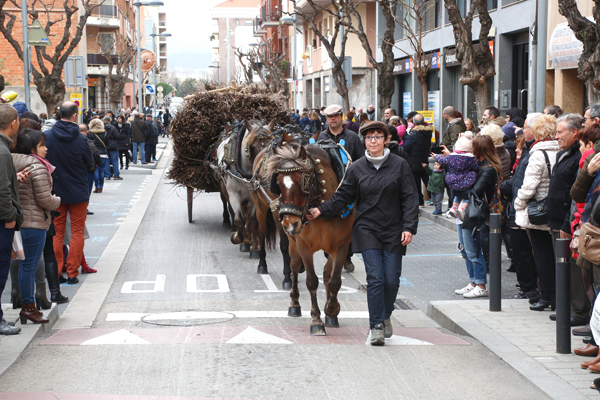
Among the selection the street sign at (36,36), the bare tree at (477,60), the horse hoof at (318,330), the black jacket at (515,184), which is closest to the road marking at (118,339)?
the horse hoof at (318,330)

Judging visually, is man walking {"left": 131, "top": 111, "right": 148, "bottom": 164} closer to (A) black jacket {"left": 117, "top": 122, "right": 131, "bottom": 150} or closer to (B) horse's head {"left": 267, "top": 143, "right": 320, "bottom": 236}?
(A) black jacket {"left": 117, "top": 122, "right": 131, "bottom": 150}

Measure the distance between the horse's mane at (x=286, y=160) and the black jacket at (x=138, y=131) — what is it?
2396 cm

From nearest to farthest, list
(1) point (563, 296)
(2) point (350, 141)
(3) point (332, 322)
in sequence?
(1) point (563, 296) → (3) point (332, 322) → (2) point (350, 141)

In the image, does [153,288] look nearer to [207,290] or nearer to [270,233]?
[207,290]

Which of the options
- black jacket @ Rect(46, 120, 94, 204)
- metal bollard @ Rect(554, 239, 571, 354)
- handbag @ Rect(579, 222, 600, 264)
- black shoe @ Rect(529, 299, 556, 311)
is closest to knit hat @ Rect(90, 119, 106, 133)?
black jacket @ Rect(46, 120, 94, 204)

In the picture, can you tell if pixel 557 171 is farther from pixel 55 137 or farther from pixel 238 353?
pixel 55 137

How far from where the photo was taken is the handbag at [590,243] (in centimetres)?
595

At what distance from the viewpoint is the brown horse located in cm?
A: 708

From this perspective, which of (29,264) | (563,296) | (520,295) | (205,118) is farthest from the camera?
(205,118)

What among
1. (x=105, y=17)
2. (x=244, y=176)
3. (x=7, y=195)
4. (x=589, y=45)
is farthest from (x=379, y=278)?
(x=105, y=17)

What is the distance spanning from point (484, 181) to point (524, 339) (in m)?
2.40

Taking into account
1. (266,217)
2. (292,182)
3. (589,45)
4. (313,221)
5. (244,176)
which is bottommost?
(266,217)

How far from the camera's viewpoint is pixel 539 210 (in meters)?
8.16

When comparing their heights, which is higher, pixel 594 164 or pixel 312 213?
pixel 594 164
